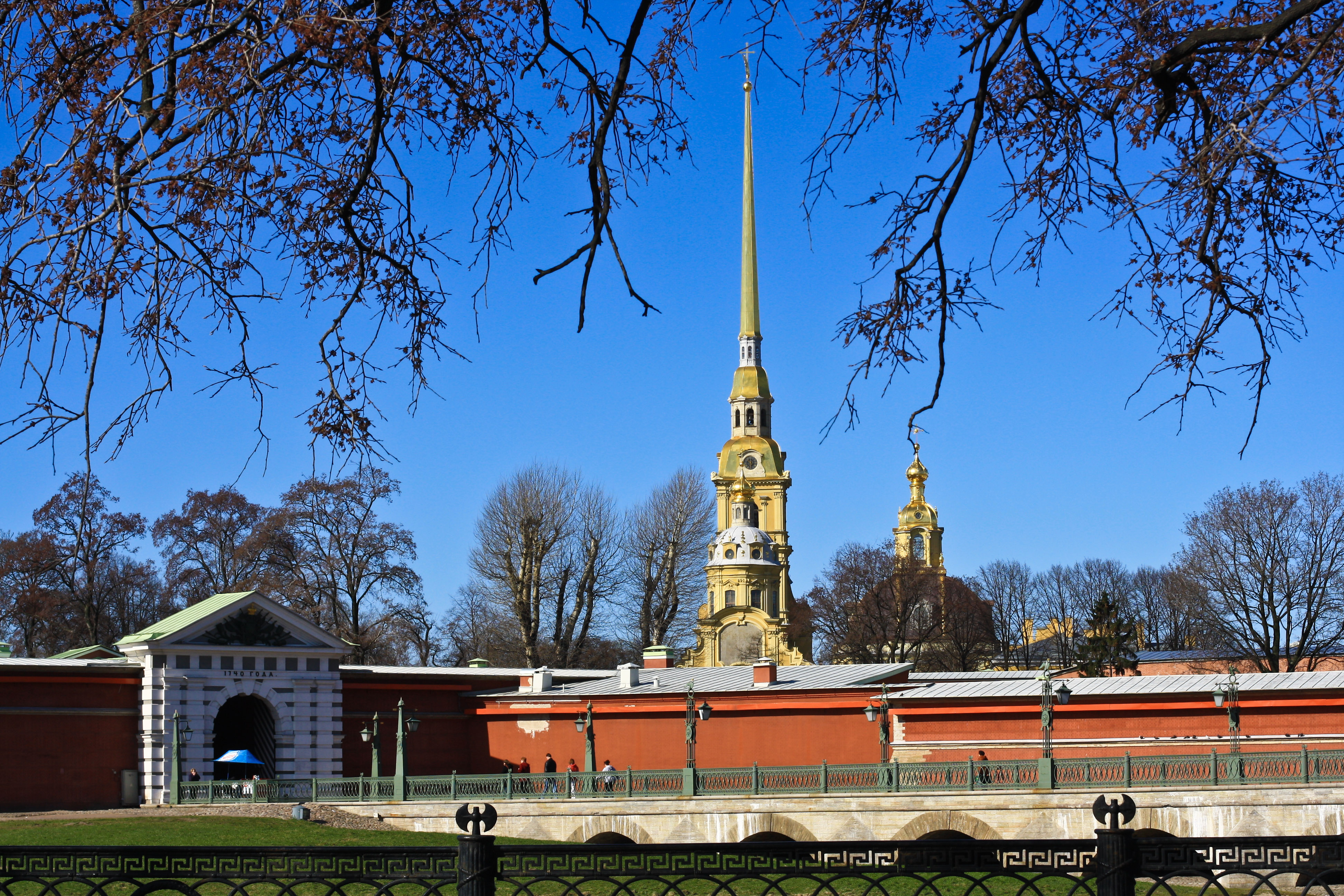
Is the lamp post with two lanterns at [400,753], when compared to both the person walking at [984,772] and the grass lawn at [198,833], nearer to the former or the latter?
the grass lawn at [198,833]

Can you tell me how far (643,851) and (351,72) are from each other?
131 inches

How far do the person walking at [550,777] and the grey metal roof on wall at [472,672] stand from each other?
311 centimetres

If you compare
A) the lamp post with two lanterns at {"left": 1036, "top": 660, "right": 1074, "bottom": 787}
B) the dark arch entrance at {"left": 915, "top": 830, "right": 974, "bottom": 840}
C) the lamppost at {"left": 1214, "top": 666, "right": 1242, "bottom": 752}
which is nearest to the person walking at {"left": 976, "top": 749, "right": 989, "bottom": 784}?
the lamp post with two lanterns at {"left": 1036, "top": 660, "right": 1074, "bottom": 787}

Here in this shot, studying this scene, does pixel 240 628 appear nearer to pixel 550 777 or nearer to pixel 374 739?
pixel 374 739

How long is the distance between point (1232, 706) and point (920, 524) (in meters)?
73.8

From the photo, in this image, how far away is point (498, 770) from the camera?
36781mm

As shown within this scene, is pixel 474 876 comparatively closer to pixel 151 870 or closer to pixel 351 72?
pixel 151 870

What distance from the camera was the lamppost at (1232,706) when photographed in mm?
28281

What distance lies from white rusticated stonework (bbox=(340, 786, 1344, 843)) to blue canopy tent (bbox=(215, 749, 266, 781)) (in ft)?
8.89

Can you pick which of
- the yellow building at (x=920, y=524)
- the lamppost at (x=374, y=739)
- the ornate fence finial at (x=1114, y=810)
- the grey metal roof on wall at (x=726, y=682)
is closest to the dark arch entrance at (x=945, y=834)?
the grey metal roof on wall at (x=726, y=682)

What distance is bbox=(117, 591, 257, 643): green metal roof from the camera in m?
31.6

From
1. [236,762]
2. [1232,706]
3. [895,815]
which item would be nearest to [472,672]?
[236,762]

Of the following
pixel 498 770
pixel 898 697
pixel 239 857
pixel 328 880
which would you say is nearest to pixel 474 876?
pixel 328 880

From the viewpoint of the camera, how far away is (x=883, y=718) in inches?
1200
